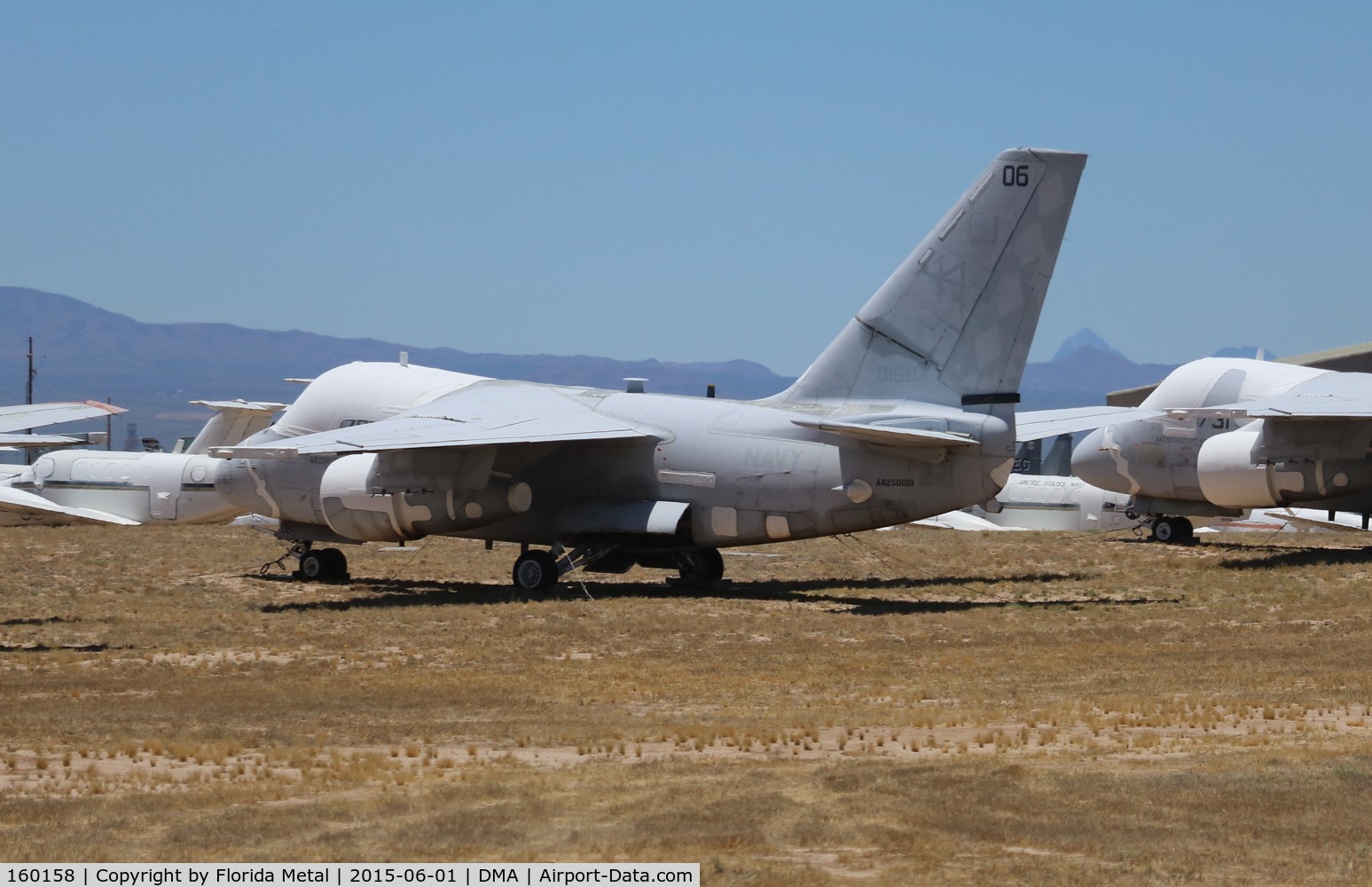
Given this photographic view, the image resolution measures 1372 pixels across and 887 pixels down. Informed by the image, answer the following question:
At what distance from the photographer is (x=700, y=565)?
94.3 ft

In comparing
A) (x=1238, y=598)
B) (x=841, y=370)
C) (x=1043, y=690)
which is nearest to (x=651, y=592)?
(x=841, y=370)

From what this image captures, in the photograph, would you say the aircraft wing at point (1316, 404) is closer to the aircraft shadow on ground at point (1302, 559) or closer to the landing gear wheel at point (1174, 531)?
the aircraft shadow on ground at point (1302, 559)

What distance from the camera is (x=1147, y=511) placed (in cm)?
3809

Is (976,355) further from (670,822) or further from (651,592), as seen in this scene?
(670,822)

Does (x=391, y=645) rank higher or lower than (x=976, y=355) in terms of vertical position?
lower

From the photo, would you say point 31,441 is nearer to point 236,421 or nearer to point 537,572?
point 537,572

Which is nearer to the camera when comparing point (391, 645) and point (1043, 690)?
point (1043, 690)

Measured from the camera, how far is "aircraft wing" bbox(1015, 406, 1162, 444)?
31.3 metres

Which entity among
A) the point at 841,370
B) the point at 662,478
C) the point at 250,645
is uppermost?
the point at 841,370

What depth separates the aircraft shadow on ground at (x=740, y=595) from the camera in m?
26.0

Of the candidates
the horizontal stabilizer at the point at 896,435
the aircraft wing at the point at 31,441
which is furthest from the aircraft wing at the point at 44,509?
the horizontal stabilizer at the point at 896,435

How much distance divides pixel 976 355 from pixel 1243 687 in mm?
8602

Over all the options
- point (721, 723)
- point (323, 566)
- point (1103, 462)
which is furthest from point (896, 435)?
point (1103, 462)
